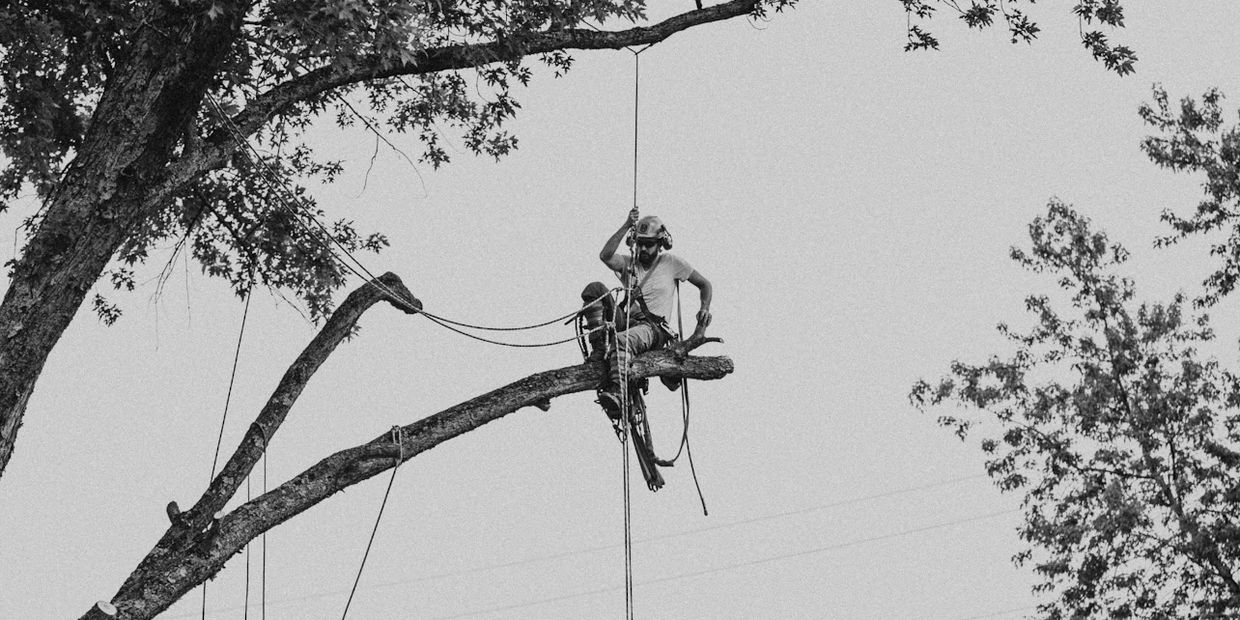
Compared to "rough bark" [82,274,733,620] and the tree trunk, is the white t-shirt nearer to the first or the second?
"rough bark" [82,274,733,620]

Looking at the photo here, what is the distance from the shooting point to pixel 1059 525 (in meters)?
18.7

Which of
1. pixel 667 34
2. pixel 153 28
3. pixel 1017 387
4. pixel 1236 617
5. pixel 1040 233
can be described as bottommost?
pixel 1236 617

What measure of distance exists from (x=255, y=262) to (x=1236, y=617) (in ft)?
39.0

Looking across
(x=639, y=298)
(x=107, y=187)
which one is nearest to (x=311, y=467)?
(x=107, y=187)

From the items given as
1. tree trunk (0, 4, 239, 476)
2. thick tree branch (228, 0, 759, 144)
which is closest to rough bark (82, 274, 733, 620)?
tree trunk (0, 4, 239, 476)

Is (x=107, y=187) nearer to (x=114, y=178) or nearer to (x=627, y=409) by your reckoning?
(x=114, y=178)

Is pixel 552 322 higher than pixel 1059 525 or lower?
lower

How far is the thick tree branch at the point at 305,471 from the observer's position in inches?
319

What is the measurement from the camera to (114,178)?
8328 mm

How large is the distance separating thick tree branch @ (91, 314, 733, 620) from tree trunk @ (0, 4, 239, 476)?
1.07 metres

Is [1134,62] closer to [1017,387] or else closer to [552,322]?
[552,322]

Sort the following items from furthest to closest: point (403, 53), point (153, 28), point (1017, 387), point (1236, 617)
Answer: point (1017, 387) < point (1236, 617) < point (153, 28) < point (403, 53)

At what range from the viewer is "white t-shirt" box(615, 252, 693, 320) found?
10078 mm

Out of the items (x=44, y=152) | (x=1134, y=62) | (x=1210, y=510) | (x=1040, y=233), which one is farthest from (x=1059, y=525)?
(x=44, y=152)
